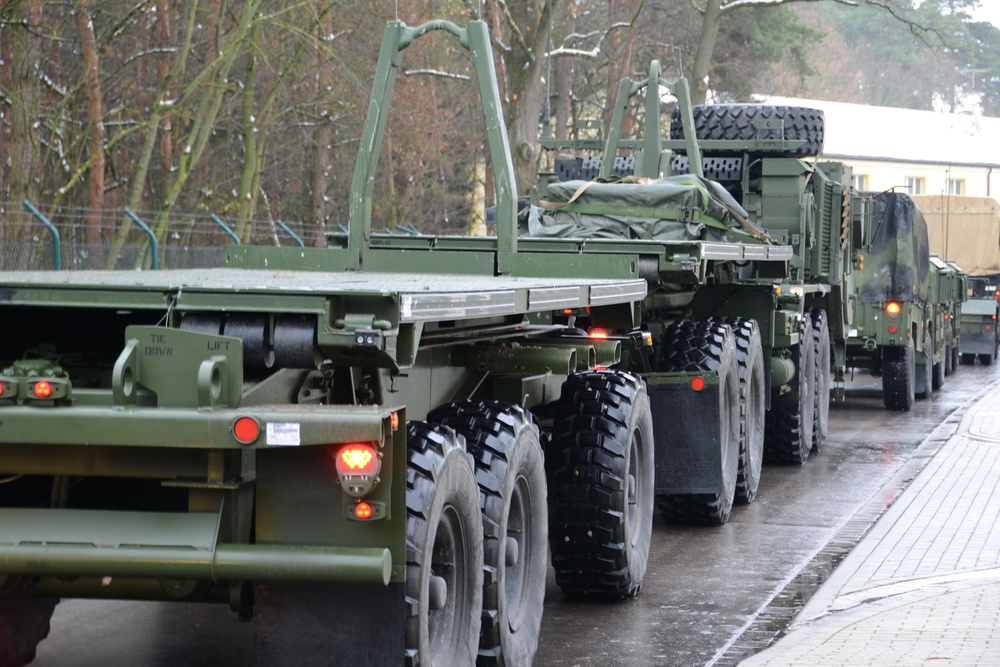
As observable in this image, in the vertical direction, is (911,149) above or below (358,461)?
above

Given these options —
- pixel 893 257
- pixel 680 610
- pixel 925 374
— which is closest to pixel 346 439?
pixel 680 610

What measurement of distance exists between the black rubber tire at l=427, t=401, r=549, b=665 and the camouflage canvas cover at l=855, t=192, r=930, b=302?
1289 centimetres

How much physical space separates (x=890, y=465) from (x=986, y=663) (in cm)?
738

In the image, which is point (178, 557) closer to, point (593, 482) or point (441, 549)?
point (441, 549)

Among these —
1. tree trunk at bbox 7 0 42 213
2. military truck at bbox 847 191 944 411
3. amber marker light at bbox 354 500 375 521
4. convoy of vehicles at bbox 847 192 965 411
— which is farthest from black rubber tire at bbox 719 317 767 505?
tree trunk at bbox 7 0 42 213

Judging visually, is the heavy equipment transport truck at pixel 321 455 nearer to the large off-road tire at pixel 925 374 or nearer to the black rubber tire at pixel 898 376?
the black rubber tire at pixel 898 376

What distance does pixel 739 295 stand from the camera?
476 inches

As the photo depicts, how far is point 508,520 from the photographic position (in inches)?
242

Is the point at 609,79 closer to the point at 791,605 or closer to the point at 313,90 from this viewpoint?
the point at 313,90

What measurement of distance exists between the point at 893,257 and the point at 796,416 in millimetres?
6050

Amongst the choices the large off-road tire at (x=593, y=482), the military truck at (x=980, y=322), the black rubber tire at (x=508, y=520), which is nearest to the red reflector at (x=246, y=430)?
the black rubber tire at (x=508, y=520)

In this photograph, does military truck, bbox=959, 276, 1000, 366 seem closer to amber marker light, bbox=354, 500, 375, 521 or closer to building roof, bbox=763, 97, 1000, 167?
amber marker light, bbox=354, 500, 375, 521

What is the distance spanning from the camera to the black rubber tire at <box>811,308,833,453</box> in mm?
14414

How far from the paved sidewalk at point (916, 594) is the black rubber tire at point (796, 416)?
1.51m
